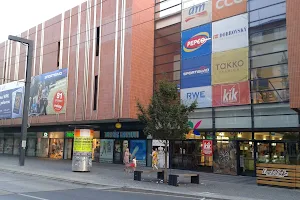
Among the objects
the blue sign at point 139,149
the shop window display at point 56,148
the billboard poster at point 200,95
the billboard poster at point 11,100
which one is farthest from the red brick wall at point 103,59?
the shop window display at point 56,148

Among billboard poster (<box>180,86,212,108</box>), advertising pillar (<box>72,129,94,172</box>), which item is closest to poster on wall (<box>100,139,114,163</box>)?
advertising pillar (<box>72,129,94,172</box>)

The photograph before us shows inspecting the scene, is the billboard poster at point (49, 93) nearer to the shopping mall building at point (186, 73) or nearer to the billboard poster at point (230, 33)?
the shopping mall building at point (186, 73)

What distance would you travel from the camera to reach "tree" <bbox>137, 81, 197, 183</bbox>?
16.1 metres

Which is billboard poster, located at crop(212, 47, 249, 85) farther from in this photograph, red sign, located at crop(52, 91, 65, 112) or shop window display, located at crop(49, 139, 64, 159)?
Result: shop window display, located at crop(49, 139, 64, 159)

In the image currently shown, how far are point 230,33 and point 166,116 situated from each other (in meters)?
9.09

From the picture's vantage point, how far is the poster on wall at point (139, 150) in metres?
26.7

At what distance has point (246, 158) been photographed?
2061cm

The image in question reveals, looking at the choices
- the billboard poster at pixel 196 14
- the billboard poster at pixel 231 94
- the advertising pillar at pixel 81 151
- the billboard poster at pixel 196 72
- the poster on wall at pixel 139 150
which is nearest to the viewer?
the billboard poster at pixel 231 94

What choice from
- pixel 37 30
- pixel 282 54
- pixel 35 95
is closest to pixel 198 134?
pixel 282 54

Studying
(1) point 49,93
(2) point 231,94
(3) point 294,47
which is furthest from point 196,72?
(1) point 49,93

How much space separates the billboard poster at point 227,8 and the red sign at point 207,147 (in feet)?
28.6

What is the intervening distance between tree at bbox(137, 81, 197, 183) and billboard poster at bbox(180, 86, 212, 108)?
6080 millimetres

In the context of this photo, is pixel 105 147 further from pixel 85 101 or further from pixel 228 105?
pixel 228 105

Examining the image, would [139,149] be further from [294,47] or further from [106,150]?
[294,47]
